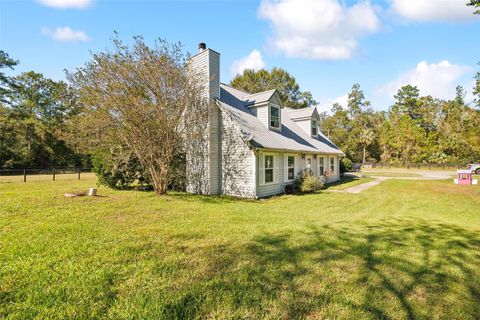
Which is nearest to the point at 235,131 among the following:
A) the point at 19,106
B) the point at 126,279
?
the point at 126,279

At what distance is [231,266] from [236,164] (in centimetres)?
787

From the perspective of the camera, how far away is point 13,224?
5.52 metres

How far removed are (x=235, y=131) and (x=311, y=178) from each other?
5.26 metres

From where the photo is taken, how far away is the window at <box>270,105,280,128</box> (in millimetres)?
13625

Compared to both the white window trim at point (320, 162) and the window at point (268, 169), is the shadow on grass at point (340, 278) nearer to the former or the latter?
the window at point (268, 169)

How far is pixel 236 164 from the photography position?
11.4m

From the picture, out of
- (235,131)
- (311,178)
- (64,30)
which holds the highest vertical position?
(64,30)

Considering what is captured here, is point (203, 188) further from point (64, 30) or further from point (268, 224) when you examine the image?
point (64, 30)

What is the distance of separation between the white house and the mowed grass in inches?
166

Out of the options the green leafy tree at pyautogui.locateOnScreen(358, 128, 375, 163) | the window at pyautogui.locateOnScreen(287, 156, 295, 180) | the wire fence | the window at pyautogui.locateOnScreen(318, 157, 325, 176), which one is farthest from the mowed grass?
the green leafy tree at pyautogui.locateOnScreen(358, 128, 375, 163)

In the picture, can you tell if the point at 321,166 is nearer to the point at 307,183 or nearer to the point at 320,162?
the point at 320,162

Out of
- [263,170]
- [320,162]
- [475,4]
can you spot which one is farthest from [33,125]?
[475,4]

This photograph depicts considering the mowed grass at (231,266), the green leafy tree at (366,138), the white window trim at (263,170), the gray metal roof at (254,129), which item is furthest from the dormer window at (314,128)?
the green leafy tree at (366,138)

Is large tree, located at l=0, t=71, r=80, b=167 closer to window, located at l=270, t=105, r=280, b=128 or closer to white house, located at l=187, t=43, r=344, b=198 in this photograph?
white house, located at l=187, t=43, r=344, b=198
